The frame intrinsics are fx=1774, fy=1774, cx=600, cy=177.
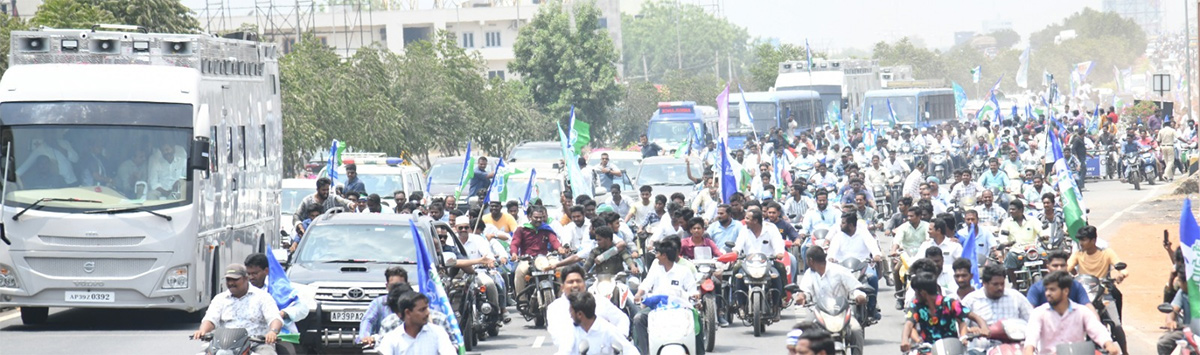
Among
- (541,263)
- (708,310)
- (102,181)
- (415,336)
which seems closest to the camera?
(415,336)

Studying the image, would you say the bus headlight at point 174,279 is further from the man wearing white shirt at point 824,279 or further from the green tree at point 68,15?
the green tree at point 68,15

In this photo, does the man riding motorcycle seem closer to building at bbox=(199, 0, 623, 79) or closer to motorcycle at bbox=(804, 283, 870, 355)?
motorcycle at bbox=(804, 283, 870, 355)

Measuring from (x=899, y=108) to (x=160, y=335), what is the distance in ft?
157

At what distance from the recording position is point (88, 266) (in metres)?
16.6

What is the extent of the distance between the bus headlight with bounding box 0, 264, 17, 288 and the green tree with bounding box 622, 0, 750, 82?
14089 centimetres

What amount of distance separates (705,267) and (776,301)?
106cm

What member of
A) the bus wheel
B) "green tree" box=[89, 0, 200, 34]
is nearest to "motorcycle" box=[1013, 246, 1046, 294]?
the bus wheel

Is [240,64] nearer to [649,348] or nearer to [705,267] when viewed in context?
[705,267]

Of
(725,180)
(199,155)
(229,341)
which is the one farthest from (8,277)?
(725,180)

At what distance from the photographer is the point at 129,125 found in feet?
54.9

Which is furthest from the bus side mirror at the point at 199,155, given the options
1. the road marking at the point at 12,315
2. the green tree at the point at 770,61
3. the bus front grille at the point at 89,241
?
→ the green tree at the point at 770,61

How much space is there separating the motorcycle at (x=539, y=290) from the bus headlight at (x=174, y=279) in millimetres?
3289

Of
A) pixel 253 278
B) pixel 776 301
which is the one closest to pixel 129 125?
pixel 253 278

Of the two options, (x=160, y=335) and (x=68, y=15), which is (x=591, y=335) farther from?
(x=68, y=15)
